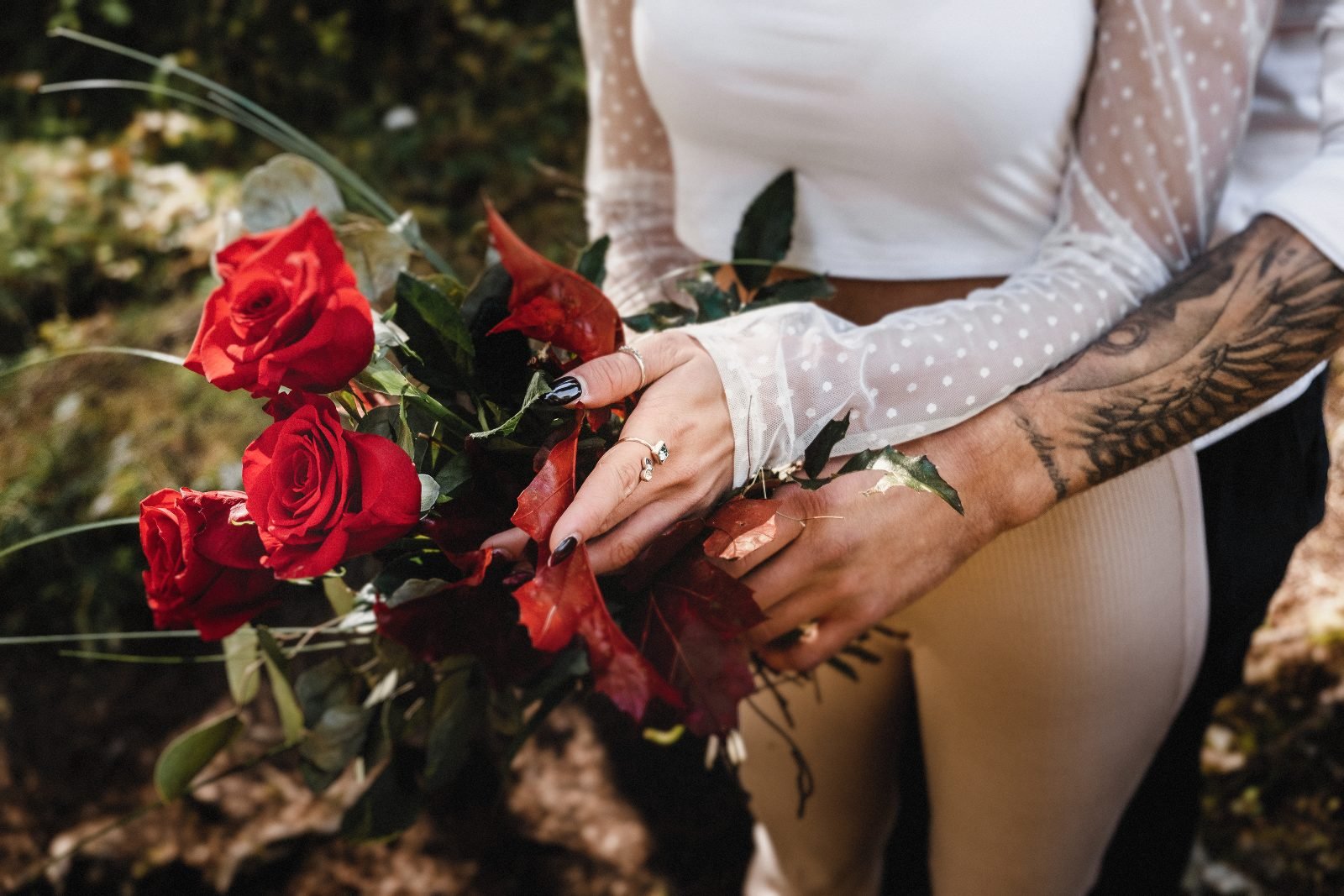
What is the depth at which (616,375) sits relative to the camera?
2.40 ft

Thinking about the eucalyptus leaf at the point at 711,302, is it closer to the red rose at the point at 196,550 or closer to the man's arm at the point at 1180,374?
the man's arm at the point at 1180,374

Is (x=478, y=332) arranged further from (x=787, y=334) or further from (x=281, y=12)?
(x=281, y=12)

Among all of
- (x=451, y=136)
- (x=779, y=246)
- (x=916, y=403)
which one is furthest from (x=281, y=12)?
(x=916, y=403)

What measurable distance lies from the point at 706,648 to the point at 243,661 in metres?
0.56

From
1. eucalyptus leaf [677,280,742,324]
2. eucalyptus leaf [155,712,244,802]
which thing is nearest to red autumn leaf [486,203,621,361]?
eucalyptus leaf [677,280,742,324]

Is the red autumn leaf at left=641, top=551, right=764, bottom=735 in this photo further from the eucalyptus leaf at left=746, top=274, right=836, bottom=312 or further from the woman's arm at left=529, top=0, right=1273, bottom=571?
the eucalyptus leaf at left=746, top=274, right=836, bottom=312

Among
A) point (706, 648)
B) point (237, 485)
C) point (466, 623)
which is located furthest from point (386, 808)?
point (237, 485)

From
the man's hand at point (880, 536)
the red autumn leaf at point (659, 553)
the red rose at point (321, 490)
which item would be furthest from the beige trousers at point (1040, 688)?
the red rose at point (321, 490)

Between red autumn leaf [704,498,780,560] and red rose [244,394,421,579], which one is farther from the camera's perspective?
red autumn leaf [704,498,780,560]

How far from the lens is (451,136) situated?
3.25 metres

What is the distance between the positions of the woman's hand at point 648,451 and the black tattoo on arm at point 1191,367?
32 centimetres

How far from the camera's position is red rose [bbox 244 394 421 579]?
64 centimetres

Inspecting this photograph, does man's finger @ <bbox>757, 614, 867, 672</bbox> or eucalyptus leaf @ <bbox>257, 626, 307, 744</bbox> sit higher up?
man's finger @ <bbox>757, 614, 867, 672</bbox>

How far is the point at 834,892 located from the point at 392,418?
3.80 feet
